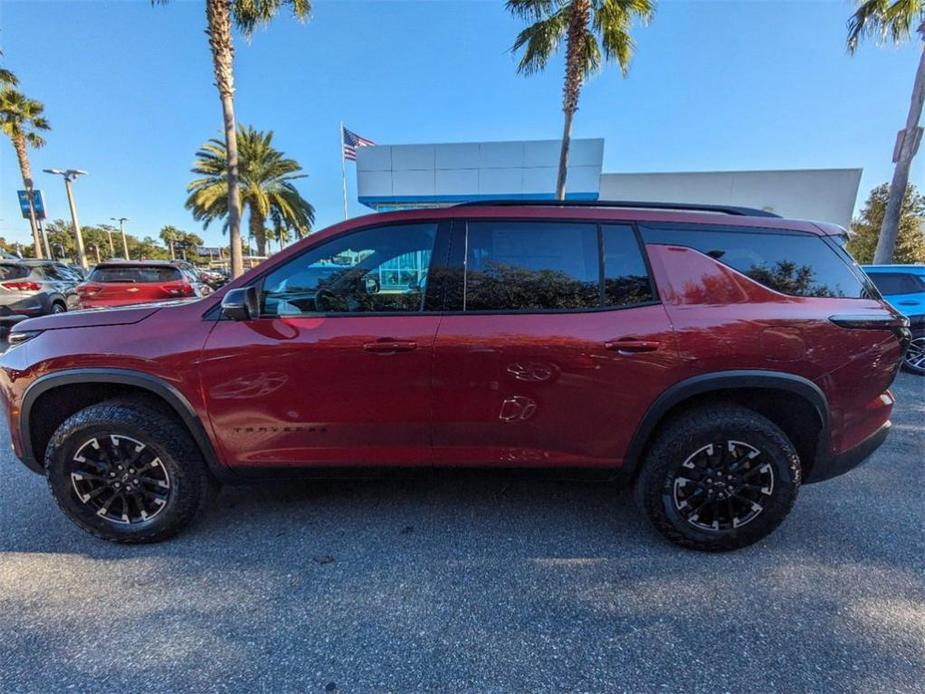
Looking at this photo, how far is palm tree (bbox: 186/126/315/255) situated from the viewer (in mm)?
21000

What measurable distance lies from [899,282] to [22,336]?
10044 millimetres

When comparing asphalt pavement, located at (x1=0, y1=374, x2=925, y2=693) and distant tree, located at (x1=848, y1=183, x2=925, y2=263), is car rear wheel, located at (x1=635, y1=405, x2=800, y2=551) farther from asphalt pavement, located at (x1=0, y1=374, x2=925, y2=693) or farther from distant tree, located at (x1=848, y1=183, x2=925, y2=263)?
distant tree, located at (x1=848, y1=183, x2=925, y2=263)

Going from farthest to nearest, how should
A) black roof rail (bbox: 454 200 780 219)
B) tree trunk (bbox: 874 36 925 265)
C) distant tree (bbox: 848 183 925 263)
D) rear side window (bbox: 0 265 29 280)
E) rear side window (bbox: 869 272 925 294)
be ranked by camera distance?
distant tree (bbox: 848 183 925 263)
tree trunk (bbox: 874 36 925 265)
rear side window (bbox: 0 265 29 280)
rear side window (bbox: 869 272 925 294)
black roof rail (bbox: 454 200 780 219)

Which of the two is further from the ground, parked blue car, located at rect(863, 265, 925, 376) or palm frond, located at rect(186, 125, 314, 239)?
palm frond, located at rect(186, 125, 314, 239)

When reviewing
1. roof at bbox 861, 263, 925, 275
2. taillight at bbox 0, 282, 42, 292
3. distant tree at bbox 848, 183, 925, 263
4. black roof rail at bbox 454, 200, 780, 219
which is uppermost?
distant tree at bbox 848, 183, 925, 263

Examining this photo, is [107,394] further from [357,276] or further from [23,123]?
[23,123]

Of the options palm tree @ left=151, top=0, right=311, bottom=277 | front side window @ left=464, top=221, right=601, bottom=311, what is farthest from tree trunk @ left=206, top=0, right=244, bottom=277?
front side window @ left=464, top=221, right=601, bottom=311

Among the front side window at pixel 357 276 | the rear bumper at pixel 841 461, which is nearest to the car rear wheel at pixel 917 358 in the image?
the rear bumper at pixel 841 461

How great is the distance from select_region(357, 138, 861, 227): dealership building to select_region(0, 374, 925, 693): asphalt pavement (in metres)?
13.9

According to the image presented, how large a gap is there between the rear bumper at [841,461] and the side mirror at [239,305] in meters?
3.20

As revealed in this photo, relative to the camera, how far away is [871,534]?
251cm

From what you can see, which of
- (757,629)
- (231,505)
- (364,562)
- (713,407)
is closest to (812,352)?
(713,407)

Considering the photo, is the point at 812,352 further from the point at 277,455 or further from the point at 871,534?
the point at 277,455

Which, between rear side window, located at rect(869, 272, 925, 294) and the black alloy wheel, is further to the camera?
rear side window, located at rect(869, 272, 925, 294)
